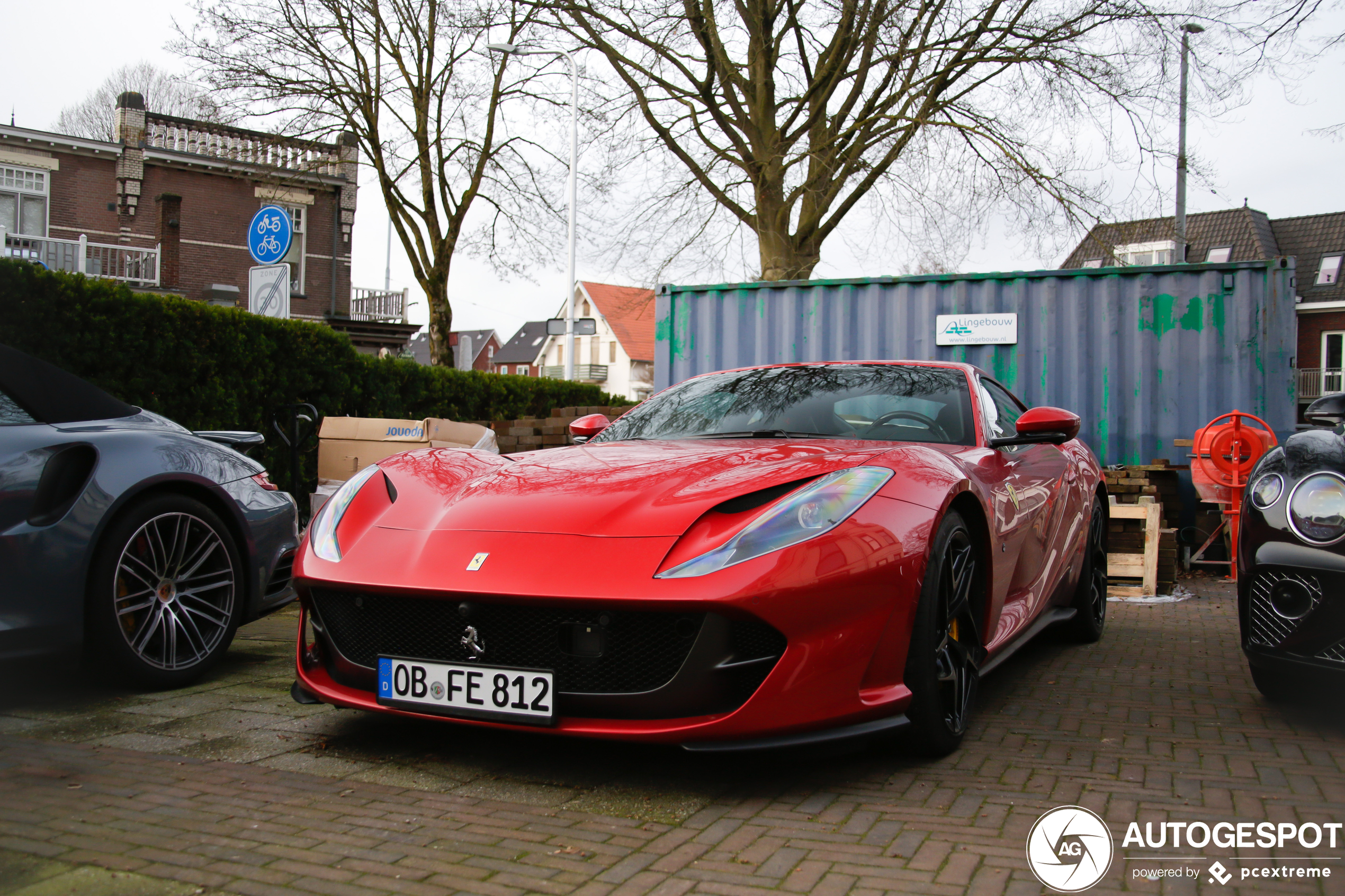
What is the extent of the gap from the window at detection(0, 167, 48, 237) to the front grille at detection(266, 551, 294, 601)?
25.7 metres

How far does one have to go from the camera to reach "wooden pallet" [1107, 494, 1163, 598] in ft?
24.4

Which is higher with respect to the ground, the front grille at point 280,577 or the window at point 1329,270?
the window at point 1329,270

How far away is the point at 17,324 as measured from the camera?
6410mm

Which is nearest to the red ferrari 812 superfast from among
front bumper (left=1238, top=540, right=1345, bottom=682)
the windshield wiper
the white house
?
the windshield wiper

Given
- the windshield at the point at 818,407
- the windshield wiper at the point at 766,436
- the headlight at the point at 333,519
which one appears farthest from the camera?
the windshield at the point at 818,407

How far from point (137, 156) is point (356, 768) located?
28402mm

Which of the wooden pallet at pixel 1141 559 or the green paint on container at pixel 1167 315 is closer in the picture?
the wooden pallet at pixel 1141 559

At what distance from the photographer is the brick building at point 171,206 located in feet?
84.3

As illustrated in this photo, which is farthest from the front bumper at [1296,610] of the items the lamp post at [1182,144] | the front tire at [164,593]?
the lamp post at [1182,144]

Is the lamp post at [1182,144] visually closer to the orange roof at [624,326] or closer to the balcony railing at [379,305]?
the balcony railing at [379,305]

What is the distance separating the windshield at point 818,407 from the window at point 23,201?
26580 mm

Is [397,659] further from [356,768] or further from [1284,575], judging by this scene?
[1284,575]

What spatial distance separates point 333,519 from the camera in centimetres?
318

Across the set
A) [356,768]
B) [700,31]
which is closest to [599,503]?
[356,768]
